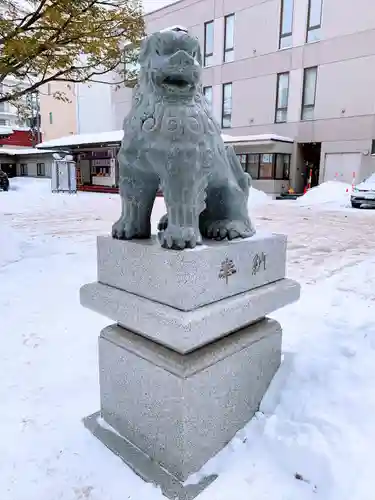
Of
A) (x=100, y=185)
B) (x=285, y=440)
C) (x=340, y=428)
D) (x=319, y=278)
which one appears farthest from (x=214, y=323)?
(x=100, y=185)

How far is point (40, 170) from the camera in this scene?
886 inches

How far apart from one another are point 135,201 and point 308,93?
16622 mm

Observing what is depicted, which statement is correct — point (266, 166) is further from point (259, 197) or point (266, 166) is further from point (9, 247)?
point (9, 247)

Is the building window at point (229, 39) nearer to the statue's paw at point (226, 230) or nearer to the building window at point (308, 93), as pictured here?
the building window at point (308, 93)

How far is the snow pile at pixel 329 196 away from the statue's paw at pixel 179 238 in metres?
12.2

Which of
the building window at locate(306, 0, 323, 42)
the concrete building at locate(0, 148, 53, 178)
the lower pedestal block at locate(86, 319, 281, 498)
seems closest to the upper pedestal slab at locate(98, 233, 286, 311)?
the lower pedestal block at locate(86, 319, 281, 498)

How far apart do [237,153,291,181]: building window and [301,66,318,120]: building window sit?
6.07 feet

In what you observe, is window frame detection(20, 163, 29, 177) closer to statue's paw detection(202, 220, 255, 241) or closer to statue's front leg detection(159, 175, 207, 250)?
statue's paw detection(202, 220, 255, 241)

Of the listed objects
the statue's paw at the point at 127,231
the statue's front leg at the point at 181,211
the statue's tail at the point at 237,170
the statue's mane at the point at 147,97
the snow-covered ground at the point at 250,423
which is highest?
the statue's mane at the point at 147,97

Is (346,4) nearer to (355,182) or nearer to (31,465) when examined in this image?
(355,182)

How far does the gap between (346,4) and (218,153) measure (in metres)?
16.7

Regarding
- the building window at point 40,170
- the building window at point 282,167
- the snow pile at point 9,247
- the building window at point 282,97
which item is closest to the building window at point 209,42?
the building window at point 282,97

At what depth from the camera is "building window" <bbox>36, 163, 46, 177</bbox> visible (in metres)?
22.3

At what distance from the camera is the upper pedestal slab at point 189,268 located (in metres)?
1.48
